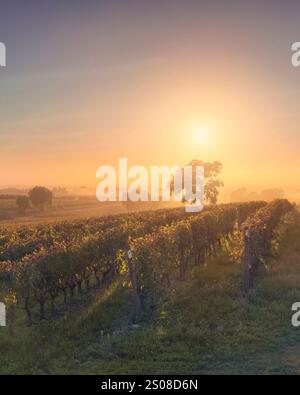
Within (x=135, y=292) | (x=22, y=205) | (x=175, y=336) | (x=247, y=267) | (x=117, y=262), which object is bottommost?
(x=175, y=336)

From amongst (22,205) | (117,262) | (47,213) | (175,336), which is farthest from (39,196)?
(175,336)

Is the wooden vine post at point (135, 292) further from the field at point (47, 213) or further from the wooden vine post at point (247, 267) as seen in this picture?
the field at point (47, 213)

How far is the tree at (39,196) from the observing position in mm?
101250

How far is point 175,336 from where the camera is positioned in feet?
41.8

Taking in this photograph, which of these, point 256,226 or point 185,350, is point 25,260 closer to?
point 185,350

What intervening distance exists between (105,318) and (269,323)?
495 centimetres

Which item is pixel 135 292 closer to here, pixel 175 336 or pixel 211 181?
pixel 175 336

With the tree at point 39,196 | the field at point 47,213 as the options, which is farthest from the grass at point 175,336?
the tree at point 39,196

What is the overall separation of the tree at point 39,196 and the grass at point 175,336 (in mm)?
86016

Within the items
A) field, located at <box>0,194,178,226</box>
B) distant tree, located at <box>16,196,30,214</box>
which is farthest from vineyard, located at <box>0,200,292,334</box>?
distant tree, located at <box>16,196,30,214</box>

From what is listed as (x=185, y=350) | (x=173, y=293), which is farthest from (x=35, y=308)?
(x=185, y=350)

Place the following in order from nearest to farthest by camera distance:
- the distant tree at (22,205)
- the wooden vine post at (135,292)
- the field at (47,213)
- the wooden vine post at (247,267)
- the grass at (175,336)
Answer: the grass at (175,336) → the wooden vine post at (135,292) → the wooden vine post at (247,267) → the field at (47,213) → the distant tree at (22,205)

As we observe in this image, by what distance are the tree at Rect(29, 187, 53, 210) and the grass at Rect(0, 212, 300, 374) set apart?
8602cm

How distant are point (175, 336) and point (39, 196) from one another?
92431mm
